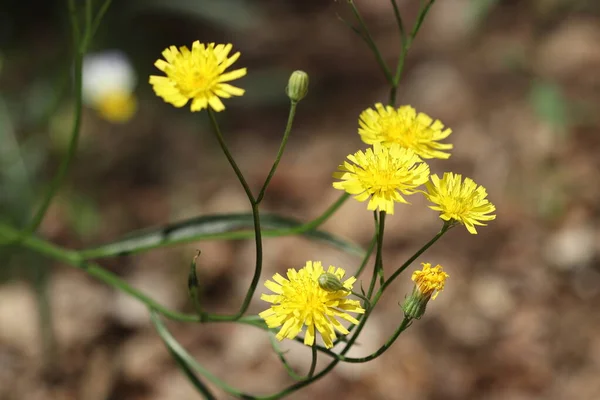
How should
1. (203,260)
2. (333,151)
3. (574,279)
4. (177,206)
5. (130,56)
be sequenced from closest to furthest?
(574,279)
(203,260)
(177,206)
(333,151)
(130,56)

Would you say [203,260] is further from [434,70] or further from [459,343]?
[434,70]


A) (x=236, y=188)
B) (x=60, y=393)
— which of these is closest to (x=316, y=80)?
(x=236, y=188)

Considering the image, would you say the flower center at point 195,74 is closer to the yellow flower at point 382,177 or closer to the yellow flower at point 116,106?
the yellow flower at point 382,177

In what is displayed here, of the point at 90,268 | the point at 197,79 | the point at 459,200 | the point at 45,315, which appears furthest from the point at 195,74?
the point at 45,315

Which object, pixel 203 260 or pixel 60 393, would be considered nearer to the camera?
pixel 60 393

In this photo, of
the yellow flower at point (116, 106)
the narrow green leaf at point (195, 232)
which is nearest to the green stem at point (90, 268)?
the narrow green leaf at point (195, 232)

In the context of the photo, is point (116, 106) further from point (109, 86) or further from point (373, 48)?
point (373, 48)
